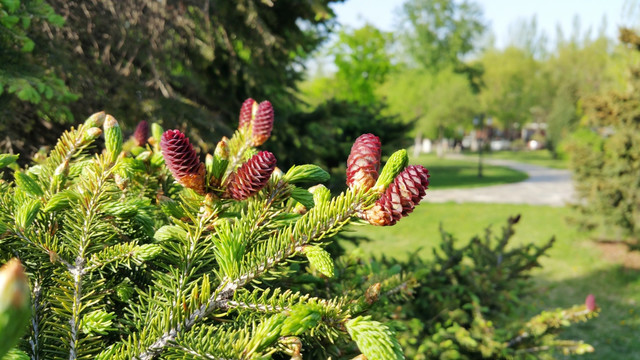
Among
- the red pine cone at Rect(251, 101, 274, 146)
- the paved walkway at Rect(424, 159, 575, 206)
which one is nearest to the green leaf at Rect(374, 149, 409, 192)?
the red pine cone at Rect(251, 101, 274, 146)

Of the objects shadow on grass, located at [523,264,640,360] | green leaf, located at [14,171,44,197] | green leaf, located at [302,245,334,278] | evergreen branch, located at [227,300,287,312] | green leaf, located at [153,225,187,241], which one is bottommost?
shadow on grass, located at [523,264,640,360]

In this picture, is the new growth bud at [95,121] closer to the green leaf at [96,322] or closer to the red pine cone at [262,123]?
the red pine cone at [262,123]

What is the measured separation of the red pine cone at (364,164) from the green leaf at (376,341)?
12.5 inches

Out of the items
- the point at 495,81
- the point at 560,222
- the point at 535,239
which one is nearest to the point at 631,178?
the point at 535,239

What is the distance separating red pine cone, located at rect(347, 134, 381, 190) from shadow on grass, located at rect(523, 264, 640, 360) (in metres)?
5.68

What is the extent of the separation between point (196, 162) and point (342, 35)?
21581mm

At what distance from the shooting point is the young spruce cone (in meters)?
0.89

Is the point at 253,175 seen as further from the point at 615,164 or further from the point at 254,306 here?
the point at 615,164

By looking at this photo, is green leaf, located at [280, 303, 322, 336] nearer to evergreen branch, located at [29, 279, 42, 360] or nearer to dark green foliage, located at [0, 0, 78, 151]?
evergreen branch, located at [29, 279, 42, 360]

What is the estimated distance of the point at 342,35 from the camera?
21.2 m

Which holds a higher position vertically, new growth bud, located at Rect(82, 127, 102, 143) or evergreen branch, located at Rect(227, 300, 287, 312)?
new growth bud, located at Rect(82, 127, 102, 143)

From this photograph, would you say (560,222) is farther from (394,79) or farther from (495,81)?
(495,81)

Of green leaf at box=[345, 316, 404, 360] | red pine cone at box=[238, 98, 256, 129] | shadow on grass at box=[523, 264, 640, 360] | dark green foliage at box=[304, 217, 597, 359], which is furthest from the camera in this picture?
shadow on grass at box=[523, 264, 640, 360]

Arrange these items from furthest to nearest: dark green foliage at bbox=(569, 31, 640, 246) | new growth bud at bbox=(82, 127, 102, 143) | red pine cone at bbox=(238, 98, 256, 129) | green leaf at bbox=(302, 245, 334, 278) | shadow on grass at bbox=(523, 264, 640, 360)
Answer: dark green foliage at bbox=(569, 31, 640, 246) < shadow on grass at bbox=(523, 264, 640, 360) < red pine cone at bbox=(238, 98, 256, 129) < new growth bud at bbox=(82, 127, 102, 143) < green leaf at bbox=(302, 245, 334, 278)
